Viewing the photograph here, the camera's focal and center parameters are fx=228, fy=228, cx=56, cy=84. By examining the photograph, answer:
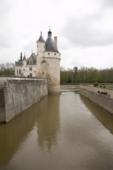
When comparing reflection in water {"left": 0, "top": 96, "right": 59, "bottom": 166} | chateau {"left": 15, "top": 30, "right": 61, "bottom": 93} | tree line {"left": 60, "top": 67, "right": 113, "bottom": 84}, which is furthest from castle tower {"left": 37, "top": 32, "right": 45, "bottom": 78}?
tree line {"left": 60, "top": 67, "right": 113, "bottom": 84}

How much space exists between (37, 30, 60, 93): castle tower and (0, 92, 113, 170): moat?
54.8 ft

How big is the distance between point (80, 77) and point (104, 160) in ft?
148

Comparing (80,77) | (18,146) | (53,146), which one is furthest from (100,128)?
(80,77)

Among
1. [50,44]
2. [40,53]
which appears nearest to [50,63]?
[40,53]

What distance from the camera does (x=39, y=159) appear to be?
17.4ft

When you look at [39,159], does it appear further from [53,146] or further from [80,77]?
[80,77]

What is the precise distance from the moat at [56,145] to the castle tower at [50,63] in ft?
54.8

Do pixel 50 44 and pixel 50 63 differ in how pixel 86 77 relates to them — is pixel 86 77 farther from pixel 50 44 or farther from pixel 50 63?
pixel 50 63

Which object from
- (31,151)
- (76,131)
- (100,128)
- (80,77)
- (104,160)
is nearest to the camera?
(104,160)

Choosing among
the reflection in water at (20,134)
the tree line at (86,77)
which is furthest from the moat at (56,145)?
the tree line at (86,77)

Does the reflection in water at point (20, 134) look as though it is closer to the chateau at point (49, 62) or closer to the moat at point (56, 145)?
the moat at point (56, 145)

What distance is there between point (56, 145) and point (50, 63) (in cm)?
2051

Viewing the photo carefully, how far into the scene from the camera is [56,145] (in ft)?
21.0

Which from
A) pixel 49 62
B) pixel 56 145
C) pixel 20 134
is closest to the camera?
pixel 56 145
